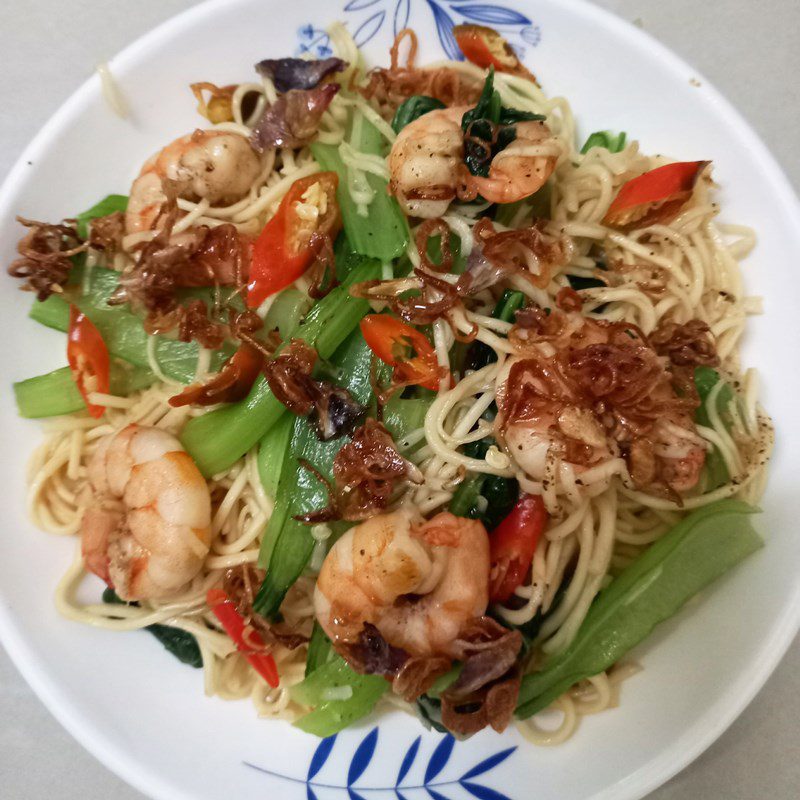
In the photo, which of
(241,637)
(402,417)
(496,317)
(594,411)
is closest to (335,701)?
(241,637)

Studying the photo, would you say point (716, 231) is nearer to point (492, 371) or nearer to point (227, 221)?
point (492, 371)

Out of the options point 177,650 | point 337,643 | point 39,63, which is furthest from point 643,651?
point 39,63

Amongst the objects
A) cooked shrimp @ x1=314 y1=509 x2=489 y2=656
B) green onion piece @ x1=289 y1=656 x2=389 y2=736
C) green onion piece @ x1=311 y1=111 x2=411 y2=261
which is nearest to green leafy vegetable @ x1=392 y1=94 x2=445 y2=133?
green onion piece @ x1=311 y1=111 x2=411 y2=261

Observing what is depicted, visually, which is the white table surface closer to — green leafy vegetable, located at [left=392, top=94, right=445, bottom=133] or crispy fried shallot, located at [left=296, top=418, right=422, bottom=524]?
green leafy vegetable, located at [left=392, top=94, right=445, bottom=133]

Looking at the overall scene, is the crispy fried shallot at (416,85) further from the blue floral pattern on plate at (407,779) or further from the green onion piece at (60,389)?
the blue floral pattern on plate at (407,779)

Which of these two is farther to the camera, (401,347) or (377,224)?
(377,224)

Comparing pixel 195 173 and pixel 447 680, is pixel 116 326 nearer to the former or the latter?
pixel 195 173

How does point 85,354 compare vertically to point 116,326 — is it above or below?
below

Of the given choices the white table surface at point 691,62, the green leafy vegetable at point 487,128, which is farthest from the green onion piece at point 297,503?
the white table surface at point 691,62
